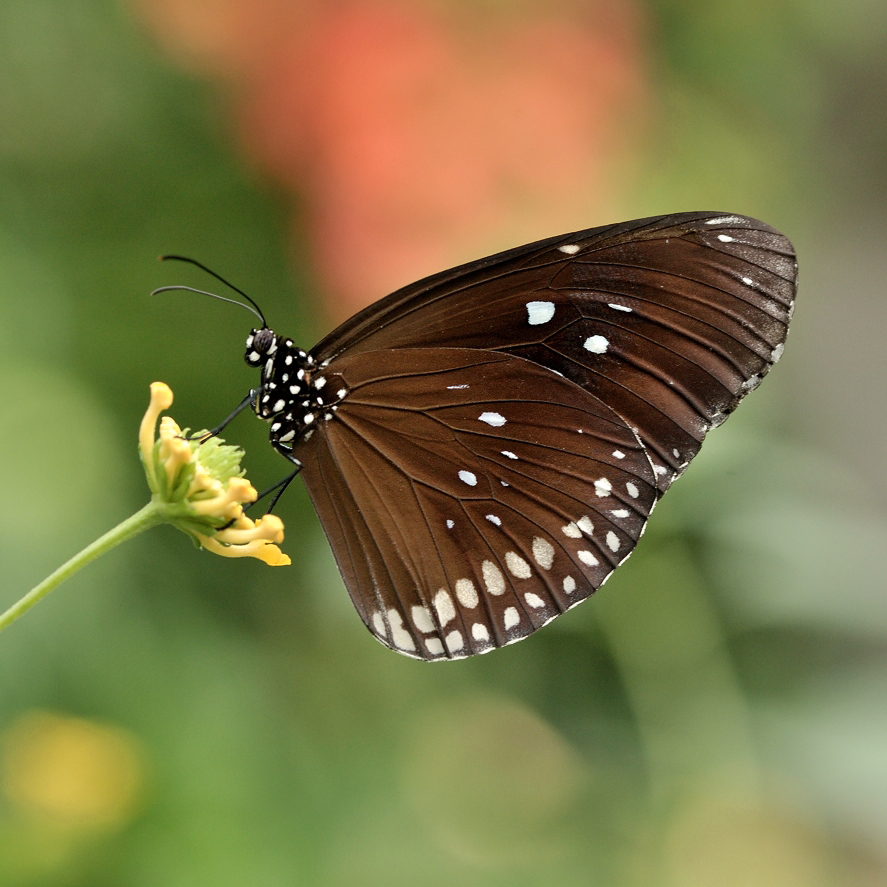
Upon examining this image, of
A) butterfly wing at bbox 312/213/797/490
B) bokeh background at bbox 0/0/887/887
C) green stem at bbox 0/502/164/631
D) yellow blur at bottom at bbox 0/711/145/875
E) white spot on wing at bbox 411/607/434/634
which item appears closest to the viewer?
green stem at bbox 0/502/164/631

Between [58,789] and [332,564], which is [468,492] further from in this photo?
[58,789]

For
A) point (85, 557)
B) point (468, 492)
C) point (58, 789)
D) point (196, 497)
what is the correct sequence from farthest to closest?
point (58, 789) → point (468, 492) → point (196, 497) → point (85, 557)

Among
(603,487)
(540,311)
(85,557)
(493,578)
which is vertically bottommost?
(85,557)

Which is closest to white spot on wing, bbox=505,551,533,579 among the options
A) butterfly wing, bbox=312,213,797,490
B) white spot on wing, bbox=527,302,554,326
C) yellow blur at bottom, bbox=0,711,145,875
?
butterfly wing, bbox=312,213,797,490

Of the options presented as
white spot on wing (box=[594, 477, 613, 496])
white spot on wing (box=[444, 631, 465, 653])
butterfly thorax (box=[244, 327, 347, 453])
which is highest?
butterfly thorax (box=[244, 327, 347, 453])

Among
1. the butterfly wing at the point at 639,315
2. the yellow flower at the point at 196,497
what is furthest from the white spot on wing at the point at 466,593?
the yellow flower at the point at 196,497

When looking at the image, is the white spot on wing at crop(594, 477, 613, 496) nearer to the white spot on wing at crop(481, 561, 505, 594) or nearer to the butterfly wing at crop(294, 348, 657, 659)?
the butterfly wing at crop(294, 348, 657, 659)

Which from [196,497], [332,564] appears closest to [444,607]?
[332,564]
